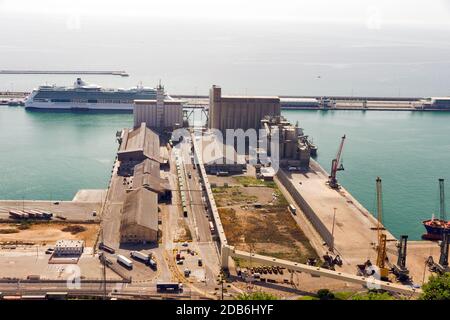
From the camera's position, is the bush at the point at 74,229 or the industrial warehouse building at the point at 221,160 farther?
the industrial warehouse building at the point at 221,160

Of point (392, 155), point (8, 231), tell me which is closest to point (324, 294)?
point (8, 231)

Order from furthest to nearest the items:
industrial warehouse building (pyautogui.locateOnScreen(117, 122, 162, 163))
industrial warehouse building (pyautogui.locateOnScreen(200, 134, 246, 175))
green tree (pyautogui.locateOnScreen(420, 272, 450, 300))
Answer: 1. industrial warehouse building (pyautogui.locateOnScreen(200, 134, 246, 175))
2. industrial warehouse building (pyautogui.locateOnScreen(117, 122, 162, 163))
3. green tree (pyautogui.locateOnScreen(420, 272, 450, 300))

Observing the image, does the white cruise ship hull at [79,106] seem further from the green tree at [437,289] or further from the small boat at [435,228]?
the green tree at [437,289]

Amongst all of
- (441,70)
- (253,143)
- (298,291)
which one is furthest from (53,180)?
(441,70)

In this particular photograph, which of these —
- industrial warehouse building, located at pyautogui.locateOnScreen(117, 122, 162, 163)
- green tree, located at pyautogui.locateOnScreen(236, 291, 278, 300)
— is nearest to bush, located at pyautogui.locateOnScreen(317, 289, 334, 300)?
green tree, located at pyautogui.locateOnScreen(236, 291, 278, 300)

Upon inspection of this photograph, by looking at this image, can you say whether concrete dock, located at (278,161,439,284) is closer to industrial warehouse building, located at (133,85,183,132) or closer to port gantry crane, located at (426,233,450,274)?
port gantry crane, located at (426,233,450,274)

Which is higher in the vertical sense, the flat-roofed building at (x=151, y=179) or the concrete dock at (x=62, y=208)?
the flat-roofed building at (x=151, y=179)

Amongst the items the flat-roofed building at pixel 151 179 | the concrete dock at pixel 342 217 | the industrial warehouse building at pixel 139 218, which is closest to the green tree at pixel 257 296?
the concrete dock at pixel 342 217
